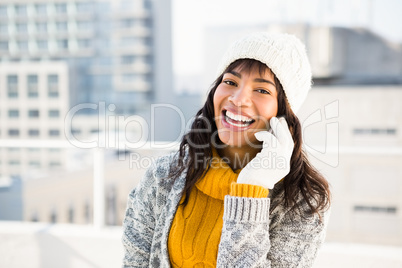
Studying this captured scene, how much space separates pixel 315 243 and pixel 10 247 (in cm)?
172

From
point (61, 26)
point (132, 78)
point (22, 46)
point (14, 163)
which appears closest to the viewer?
point (22, 46)

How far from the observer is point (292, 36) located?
3.39 ft

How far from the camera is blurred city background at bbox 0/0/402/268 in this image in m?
1.90

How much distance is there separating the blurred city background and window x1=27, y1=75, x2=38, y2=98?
0.58 feet

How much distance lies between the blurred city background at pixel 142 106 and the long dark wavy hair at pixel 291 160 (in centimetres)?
22

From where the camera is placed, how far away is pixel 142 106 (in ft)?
163

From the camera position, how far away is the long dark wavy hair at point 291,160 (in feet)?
3.10

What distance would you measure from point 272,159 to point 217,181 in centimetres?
16

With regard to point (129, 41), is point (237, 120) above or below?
below

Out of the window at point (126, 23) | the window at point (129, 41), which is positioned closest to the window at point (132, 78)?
the window at point (129, 41)

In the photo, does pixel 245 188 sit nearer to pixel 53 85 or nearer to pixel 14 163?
pixel 53 85

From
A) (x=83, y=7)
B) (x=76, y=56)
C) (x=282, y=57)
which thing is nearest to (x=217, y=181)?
(x=282, y=57)

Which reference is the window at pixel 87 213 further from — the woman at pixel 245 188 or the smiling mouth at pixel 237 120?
the smiling mouth at pixel 237 120

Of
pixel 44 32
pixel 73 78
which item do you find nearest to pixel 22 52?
pixel 44 32
